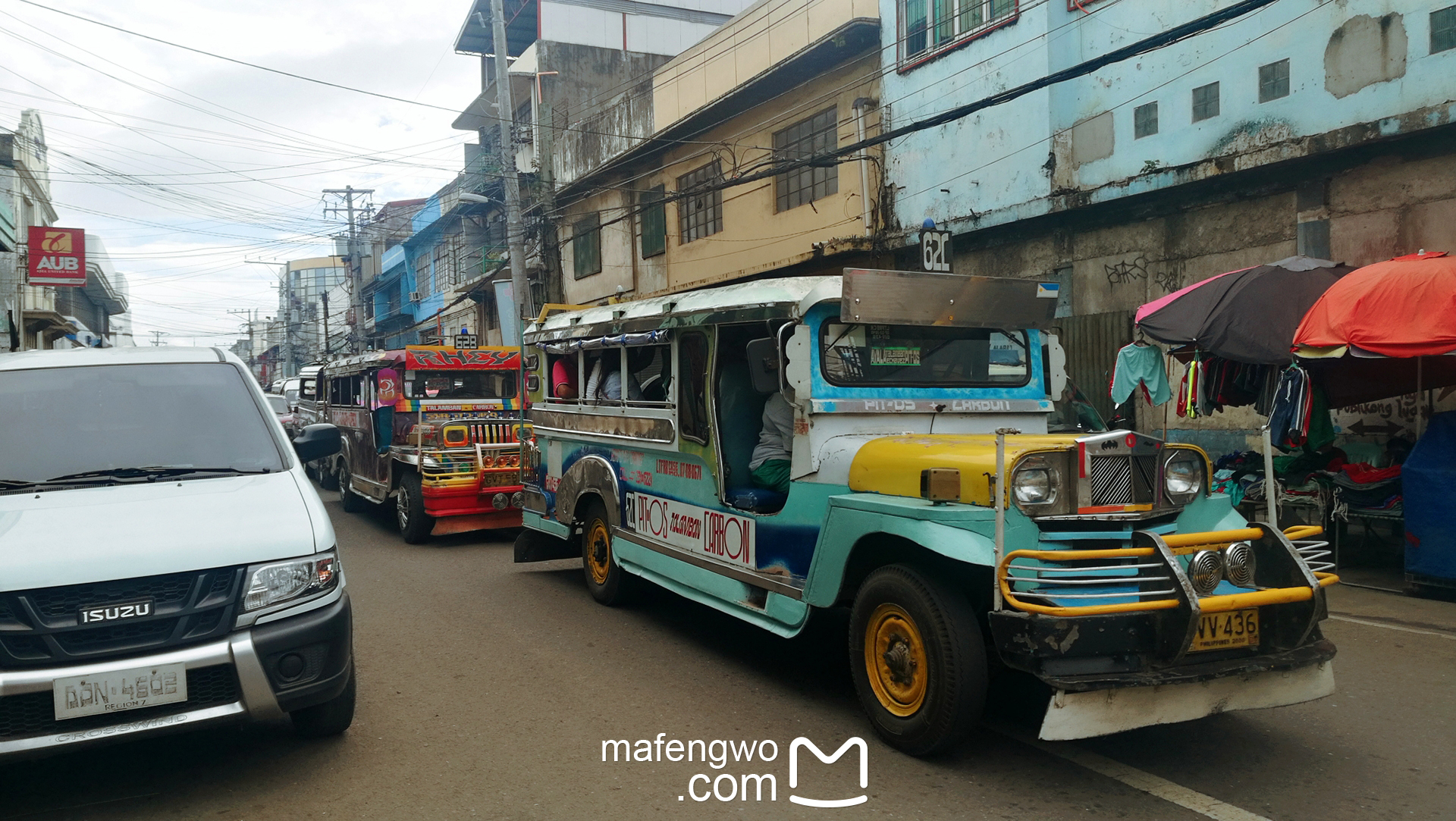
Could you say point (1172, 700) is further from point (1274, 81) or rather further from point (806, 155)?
point (806, 155)

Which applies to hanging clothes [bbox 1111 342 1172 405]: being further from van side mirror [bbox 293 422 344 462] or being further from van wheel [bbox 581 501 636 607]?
van side mirror [bbox 293 422 344 462]

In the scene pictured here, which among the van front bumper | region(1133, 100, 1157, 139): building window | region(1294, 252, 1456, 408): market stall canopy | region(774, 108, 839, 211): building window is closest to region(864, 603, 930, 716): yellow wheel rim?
the van front bumper

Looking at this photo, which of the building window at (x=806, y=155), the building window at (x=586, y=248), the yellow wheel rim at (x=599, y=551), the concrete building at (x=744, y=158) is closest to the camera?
the yellow wheel rim at (x=599, y=551)

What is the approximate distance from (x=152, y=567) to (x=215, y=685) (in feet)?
1.66

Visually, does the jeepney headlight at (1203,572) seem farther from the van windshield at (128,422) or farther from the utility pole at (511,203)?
the utility pole at (511,203)

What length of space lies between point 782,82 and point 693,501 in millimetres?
13315

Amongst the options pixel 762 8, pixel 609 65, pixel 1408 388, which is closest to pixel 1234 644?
pixel 1408 388

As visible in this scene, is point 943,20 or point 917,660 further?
point 943,20

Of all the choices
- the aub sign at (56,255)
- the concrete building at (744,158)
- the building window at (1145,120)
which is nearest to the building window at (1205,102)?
the building window at (1145,120)

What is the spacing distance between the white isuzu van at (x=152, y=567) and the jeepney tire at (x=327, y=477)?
12098mm

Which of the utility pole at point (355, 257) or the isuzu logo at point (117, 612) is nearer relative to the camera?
the isuzu logo at point (117, 612)

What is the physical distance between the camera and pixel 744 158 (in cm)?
1928

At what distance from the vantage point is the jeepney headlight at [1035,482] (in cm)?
412

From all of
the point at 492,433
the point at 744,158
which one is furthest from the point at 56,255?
the point at 492,433
